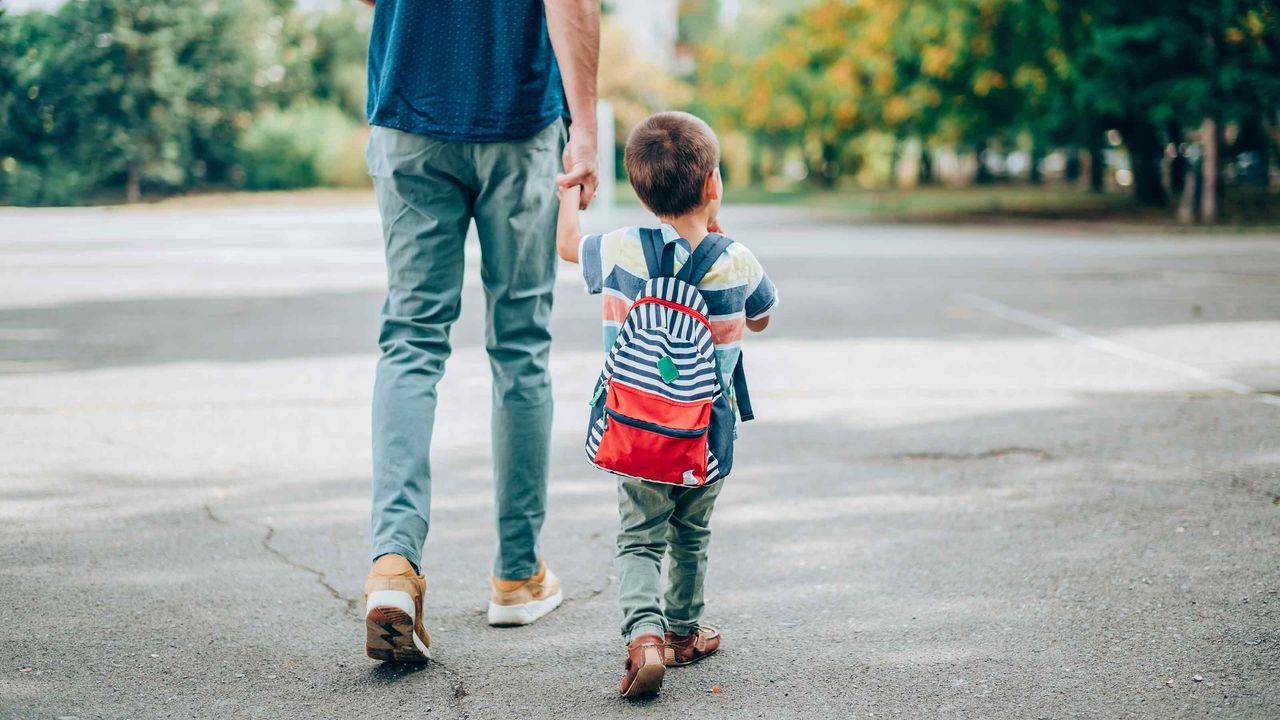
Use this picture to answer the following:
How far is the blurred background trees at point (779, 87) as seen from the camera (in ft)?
20.4

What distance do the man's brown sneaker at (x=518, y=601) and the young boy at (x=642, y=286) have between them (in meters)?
0.43

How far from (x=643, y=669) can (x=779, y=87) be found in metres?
33.9

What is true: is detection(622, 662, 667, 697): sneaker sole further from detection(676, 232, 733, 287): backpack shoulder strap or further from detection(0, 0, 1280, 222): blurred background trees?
detection(0, 0, 1280, 222): blurred background trees

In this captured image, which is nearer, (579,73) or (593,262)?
(593,262)

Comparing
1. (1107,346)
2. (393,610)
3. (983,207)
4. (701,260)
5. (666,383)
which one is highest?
(701,260)

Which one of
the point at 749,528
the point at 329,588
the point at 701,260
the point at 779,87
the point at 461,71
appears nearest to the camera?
the point at 701,260

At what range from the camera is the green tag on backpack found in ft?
8.81

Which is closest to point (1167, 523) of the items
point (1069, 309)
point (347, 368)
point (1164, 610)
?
point (1164, 610)

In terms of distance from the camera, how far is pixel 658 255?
8.96ft

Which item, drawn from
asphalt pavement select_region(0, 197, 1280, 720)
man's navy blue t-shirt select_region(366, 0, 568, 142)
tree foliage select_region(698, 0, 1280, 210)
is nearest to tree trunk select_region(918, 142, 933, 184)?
tree foliage select_region(698, 0, 1280, 210)

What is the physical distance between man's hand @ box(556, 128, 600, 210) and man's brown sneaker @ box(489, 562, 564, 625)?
958 millimetres

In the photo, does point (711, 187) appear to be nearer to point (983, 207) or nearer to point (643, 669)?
point (643, 669)

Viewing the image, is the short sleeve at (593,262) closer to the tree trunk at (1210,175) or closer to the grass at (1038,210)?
the grass at (1038,210)

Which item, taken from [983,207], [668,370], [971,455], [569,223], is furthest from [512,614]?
[983,207]
